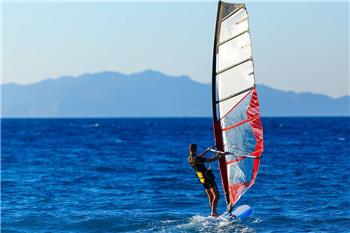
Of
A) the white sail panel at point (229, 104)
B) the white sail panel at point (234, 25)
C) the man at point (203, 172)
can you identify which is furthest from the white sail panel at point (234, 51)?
the man at point (203, 172)

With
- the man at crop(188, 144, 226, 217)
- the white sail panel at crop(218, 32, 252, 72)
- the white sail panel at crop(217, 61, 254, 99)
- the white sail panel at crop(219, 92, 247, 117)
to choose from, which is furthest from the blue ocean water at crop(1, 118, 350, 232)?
the white sail panel at crop(218, 32, 252, 72)

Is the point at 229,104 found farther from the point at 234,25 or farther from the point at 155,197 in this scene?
the point at 155,197

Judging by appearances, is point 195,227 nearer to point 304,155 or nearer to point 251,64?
point 251,64

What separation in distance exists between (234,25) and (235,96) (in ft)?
5.06

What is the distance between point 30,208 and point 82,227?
10.6 ft

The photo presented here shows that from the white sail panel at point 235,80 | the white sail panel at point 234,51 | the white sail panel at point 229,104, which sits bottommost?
the white sail panel at point 229,104

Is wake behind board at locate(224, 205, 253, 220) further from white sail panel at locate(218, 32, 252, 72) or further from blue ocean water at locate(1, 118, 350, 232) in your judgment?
white sail panel at locate(218, 32, 252, 72)

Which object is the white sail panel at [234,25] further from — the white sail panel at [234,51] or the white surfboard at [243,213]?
the white surfboard at [243,213]

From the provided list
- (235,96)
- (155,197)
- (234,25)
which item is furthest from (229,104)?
(155,197)

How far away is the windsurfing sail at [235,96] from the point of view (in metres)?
16.2

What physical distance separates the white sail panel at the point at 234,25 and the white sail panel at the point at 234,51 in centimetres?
12

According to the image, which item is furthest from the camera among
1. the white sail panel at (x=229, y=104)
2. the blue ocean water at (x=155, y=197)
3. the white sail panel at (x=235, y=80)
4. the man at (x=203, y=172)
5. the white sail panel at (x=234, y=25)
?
the blue ocean water at (x=155, y=197)

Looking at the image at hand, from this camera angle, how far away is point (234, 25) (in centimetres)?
1617

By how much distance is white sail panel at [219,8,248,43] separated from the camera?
1608 cm
